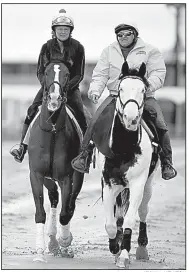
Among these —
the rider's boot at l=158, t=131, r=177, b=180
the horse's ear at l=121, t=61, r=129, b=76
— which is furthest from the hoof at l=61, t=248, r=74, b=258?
the horse's ear at l=121, t=61, r=129, b=76

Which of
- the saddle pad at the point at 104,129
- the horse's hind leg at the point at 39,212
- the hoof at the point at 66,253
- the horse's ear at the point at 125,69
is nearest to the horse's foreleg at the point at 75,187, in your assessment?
the hoof at the point at 66,253

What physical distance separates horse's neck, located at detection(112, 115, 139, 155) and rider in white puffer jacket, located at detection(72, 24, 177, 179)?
0.41 metres

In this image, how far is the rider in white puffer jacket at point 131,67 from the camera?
9.95 m

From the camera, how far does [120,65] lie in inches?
396

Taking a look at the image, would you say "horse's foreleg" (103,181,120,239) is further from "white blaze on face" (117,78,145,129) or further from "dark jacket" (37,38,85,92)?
"dark jacket" (37,38,85,92)

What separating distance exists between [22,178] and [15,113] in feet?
79.6

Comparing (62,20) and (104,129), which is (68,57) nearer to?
(62,20)

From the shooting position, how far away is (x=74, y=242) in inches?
485

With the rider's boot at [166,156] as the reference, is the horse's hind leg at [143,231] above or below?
below

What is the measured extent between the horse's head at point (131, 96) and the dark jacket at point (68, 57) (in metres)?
1.22

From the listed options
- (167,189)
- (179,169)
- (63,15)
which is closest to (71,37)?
(63,15)

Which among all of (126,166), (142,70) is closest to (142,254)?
(126,166)

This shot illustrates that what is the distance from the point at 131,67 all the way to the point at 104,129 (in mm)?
841

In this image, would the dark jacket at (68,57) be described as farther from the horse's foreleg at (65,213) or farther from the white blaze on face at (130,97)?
the white blaze on face at (130,97)
